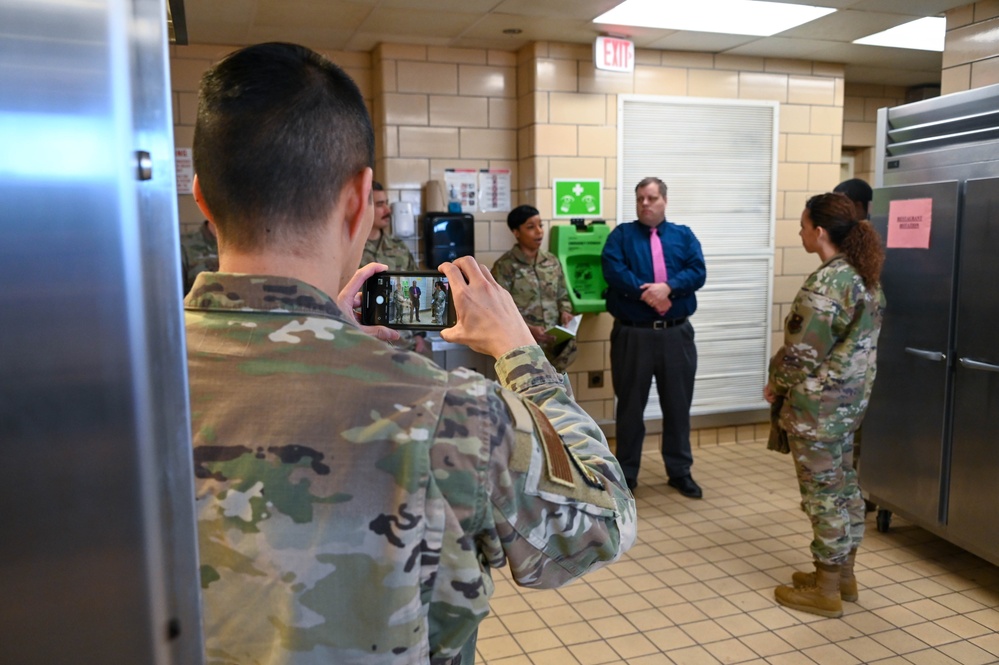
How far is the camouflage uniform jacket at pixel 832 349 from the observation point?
277 centimetres

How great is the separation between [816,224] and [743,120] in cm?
237

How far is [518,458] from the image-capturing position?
0.80 metres

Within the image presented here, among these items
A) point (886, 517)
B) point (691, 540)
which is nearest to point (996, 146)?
point (886, 517)

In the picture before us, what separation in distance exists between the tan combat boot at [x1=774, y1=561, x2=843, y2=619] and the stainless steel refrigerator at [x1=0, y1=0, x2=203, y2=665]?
2.87m

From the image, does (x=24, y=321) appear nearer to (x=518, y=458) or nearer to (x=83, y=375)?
(x=83, y=375)

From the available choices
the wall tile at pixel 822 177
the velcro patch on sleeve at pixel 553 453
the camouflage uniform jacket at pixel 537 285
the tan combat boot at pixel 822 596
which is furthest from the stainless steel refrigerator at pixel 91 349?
the wall tile at pixel 822 177

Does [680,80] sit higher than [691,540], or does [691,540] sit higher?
[680,80]

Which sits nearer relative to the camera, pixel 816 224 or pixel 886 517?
pixel 816 224

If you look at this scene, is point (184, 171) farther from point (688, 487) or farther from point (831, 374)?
point (831, 374)

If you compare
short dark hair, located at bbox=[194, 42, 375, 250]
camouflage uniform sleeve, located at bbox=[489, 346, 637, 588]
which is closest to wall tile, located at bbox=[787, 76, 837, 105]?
camouflage uniform sleeve, located at bbox=[489, 346, 637, 588]

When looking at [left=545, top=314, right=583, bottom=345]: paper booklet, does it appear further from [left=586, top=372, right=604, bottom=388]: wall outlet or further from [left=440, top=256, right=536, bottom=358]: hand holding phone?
[left=440, top=256, right=536, bottom=358]: hand holding phone

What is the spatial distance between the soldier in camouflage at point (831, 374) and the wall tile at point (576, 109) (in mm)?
2078

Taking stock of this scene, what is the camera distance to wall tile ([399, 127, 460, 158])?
4684 mm

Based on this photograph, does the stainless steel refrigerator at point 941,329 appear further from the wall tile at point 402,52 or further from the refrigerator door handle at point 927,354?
the wall tile at point 402,52
